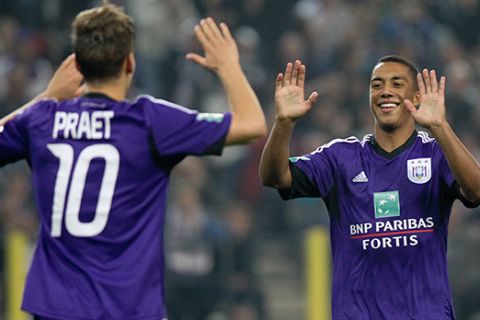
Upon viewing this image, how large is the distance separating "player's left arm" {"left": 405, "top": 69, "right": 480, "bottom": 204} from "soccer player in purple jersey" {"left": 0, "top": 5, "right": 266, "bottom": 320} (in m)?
1.12

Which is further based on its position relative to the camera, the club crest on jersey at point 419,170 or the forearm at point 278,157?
the club crest on jersey at point 419,170

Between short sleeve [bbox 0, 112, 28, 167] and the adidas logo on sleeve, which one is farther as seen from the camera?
the adidas logo on sleeve

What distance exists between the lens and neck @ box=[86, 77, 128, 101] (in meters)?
4.68

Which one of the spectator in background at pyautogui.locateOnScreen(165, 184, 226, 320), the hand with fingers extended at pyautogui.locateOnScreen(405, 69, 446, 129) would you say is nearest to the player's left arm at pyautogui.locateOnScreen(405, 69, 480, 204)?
the hand with fingers extended at pyautogui.locateOnScreen(405, 69, 446, 129)

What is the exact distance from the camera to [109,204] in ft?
15.1

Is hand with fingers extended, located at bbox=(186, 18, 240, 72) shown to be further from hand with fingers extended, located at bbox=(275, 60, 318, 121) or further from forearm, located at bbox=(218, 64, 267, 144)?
hand with fingers extended, located at bbox=(275, 60, 318, 121)

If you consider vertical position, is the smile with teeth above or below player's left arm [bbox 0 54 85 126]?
above

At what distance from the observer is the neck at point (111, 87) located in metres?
4.68

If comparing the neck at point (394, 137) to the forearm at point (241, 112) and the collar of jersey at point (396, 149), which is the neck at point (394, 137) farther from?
the forearm at point (241, 112)

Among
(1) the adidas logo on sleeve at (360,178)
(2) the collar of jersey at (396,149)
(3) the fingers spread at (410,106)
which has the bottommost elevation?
(1) the adidas logo on sleeve at (360,178)

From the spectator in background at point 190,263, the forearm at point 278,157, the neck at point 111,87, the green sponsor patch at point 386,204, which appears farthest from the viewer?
the spectator in background at point 190,263

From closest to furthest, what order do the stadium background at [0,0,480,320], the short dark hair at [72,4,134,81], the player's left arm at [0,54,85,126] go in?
the short dark hair at [72,4,134,81], the player's left arm at [0,54,85,126], the stadium background at [0,0,480,320]

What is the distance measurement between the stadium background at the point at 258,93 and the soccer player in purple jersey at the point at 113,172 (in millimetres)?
6842

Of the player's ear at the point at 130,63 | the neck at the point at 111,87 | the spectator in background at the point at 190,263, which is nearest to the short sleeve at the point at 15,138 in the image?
the neck at the point at 111,87
